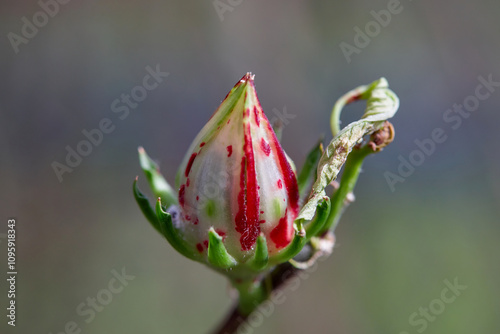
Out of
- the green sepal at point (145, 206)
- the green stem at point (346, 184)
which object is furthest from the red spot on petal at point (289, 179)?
the green sepal at point (145, 206)

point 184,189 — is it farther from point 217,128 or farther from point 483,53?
point 483,53

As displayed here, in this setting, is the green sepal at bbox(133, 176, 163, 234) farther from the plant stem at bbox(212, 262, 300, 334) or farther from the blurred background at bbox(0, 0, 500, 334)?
the blurred background at bbox(0, 0, 500, 334)

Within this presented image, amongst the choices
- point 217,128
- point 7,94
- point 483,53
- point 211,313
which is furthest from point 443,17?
point 217,128

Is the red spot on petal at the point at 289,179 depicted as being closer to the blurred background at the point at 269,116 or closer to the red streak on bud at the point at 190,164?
the red streak on bud at the point at 190,164

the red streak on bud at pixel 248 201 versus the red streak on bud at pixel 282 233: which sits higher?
the red streak on bud at pixel 248 201

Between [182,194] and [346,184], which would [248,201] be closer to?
[182,194]

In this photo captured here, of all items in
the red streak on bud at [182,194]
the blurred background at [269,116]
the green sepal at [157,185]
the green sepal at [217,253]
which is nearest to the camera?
the green sepal at [217,253]
